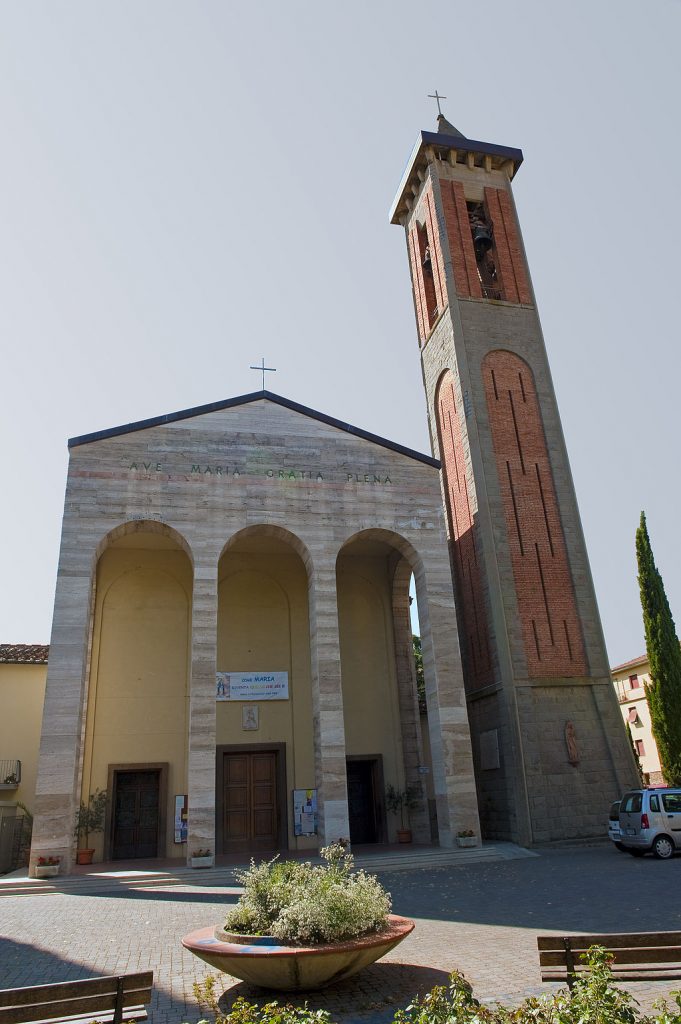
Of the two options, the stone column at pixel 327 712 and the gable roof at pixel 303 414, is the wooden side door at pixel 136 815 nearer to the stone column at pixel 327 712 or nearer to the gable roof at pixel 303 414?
the stone column at pixel 327 712

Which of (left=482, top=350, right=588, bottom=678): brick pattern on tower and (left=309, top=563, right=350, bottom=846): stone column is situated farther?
(left=482, top=350, right=588, bottom=678): brick pattern on tower

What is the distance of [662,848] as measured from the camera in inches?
592

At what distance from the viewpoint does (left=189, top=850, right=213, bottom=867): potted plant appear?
14.8 meters

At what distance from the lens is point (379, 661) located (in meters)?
21.6

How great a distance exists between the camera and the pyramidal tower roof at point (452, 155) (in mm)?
25469

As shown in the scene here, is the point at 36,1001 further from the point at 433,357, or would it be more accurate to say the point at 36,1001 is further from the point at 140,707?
the point at 433,357

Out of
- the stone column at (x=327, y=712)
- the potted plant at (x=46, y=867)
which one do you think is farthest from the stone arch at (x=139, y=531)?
the potted plant at (x=46, y=867)

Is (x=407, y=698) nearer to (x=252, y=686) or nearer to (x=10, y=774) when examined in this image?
(x=252, y=686)

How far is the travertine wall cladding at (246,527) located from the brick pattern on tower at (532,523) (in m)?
2.44

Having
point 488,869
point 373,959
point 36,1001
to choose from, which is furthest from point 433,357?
point 36,1001

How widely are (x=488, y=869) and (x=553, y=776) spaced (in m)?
4.07

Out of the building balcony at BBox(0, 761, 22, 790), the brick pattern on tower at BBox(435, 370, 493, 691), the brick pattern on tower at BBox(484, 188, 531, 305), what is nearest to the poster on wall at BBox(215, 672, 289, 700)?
the brick pattern on tower at BBox(435, 370, 493, 691)

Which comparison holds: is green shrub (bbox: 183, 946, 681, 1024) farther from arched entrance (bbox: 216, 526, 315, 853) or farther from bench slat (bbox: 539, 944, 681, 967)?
arched entrance (bbox: 216, 526, 315, 853)

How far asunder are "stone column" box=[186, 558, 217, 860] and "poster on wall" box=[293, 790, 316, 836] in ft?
12.2
